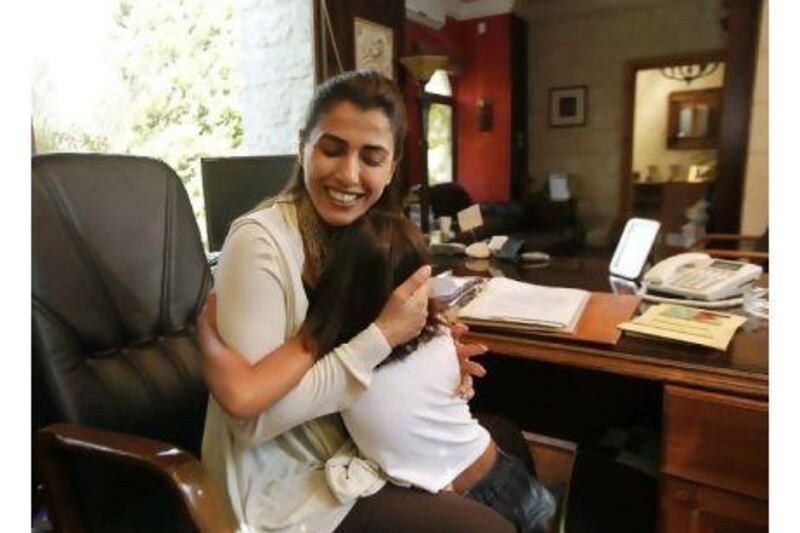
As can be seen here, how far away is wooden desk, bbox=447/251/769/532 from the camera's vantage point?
952mm

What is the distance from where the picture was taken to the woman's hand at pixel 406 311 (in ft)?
2.94

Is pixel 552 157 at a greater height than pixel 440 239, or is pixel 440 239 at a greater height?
pixel 552 157

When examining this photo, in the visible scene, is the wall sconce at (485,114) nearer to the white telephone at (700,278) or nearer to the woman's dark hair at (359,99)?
the white telephone at (700,278)

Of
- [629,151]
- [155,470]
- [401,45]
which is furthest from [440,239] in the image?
[629,151]

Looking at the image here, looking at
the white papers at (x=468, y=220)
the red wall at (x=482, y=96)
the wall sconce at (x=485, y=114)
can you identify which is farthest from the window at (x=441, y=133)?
the white papers at (x=468, y=220)

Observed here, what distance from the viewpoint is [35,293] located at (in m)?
0.92

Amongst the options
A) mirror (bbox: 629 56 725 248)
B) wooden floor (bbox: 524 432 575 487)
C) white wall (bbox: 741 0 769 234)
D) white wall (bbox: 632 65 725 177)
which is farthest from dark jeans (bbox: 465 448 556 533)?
white wall (bbox: 632 65 725 177)

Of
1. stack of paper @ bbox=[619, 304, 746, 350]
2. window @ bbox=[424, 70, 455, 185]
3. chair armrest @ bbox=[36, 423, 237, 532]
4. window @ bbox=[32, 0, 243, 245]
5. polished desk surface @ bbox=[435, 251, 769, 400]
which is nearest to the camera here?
chair armrest @ bbox=[36, 423, 237, 532]

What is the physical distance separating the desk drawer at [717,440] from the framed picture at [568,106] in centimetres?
575

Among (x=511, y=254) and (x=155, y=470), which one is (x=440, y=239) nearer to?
(x=511, y=254)

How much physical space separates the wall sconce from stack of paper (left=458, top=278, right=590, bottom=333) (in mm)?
4744

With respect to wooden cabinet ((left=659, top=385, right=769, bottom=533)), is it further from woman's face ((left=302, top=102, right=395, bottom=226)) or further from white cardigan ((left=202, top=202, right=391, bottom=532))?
woman's face ((left=302, top=102, right=395, bottom=226))

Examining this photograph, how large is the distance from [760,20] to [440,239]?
291 cm

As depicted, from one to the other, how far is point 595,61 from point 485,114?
138 cm
